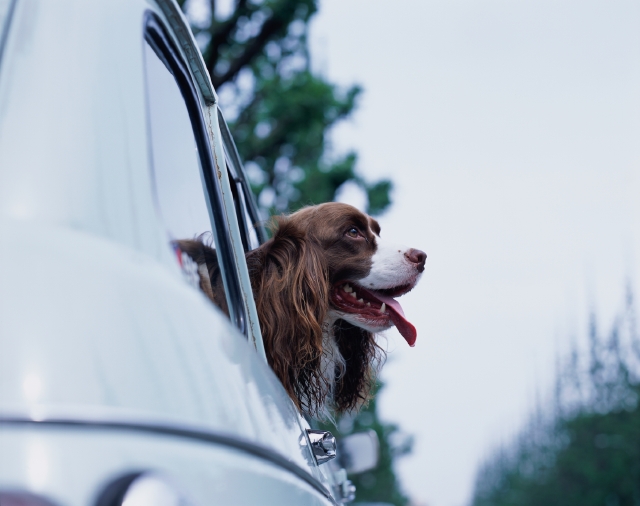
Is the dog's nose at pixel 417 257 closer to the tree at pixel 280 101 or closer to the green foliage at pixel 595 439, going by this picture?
the tree at pixel 280 101

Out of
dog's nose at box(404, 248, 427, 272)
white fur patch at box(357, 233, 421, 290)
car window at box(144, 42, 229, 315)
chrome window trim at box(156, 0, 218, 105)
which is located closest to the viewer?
car window at box(144, 42, 229, 315)

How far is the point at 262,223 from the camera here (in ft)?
11.9

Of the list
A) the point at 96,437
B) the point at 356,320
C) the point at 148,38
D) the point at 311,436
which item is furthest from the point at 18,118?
the point at 356,320

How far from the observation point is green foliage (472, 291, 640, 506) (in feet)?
154

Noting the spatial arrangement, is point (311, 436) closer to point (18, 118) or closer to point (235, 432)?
point (235, 432)

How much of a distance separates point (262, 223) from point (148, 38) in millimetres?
2281

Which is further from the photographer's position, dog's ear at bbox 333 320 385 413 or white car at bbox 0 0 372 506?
dog's ear at bbox 333 320 385 413

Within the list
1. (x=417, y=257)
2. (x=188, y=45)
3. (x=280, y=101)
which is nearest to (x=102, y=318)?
(x=188, y=45)

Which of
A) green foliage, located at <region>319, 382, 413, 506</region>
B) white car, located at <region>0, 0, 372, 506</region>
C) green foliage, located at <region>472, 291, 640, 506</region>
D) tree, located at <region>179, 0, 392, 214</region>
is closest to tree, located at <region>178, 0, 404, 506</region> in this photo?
tree, located at <region>179, 0, 392, 214</region>

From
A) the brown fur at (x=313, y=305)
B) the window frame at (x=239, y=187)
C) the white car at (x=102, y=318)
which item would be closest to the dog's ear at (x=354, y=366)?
the brown fur at (x=313, y=305)

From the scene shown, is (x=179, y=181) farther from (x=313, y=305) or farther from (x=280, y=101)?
(x=280, y=101)

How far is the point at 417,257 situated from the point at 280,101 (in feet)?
30.7

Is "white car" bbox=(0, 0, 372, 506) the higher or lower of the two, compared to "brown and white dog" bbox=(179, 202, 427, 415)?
higher

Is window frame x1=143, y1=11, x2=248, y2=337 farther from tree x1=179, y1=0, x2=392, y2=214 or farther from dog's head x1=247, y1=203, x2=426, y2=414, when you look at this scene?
tree x1=179, y1=0, x2=392, y2=214
